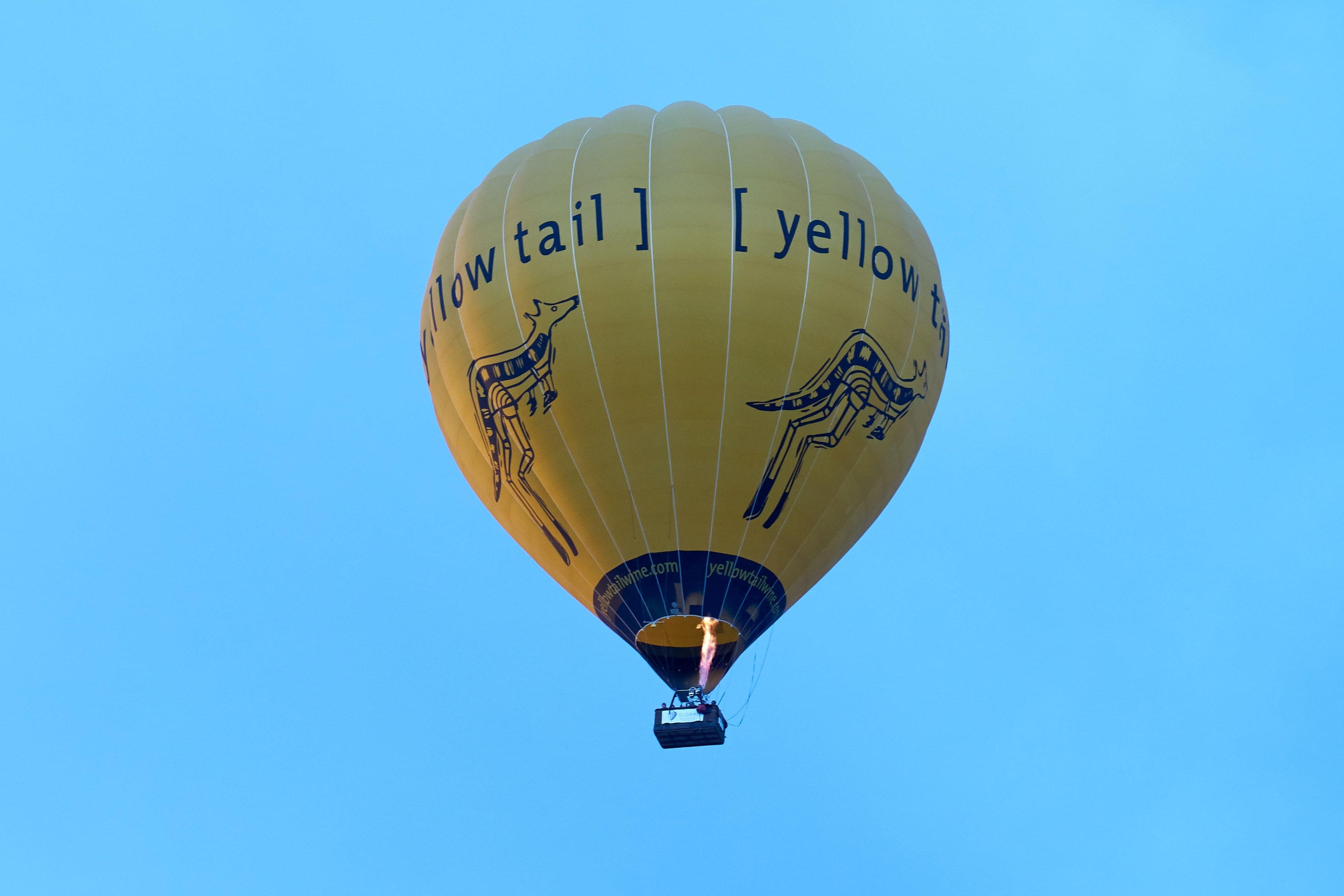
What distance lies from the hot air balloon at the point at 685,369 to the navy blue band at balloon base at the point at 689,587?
0.9 inches

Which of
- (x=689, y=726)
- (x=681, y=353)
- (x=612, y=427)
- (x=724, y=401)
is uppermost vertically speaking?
(x=681, y=353)

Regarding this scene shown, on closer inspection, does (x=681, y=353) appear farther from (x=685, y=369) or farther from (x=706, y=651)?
(x=706, y=651)

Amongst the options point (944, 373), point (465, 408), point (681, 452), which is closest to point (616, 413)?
point (681, 452)

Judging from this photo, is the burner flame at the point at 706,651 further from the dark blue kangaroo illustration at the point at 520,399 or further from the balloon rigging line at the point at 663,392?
the dark blue kangaroo illustration at the point at 520,399

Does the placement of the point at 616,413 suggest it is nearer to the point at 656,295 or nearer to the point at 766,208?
the point at 656,295

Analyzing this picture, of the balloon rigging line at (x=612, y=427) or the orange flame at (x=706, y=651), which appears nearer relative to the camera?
the balloon rigging line at (x=612, y=427)

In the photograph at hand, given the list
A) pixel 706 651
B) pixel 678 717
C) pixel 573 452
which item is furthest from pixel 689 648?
pixel 573 452

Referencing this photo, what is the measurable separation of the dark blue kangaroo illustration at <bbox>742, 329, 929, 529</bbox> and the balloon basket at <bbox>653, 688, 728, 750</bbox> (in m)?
2.15

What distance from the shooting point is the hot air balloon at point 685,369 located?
63.9 feet

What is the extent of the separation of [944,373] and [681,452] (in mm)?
4067

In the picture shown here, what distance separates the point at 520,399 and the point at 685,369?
194cm

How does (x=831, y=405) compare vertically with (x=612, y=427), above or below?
above

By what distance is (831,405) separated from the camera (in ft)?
65.1

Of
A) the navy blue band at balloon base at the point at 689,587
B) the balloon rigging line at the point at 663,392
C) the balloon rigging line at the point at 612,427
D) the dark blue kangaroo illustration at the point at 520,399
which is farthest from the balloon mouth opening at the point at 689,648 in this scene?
the dark blue kangaroo illustration at the point at 520,399
